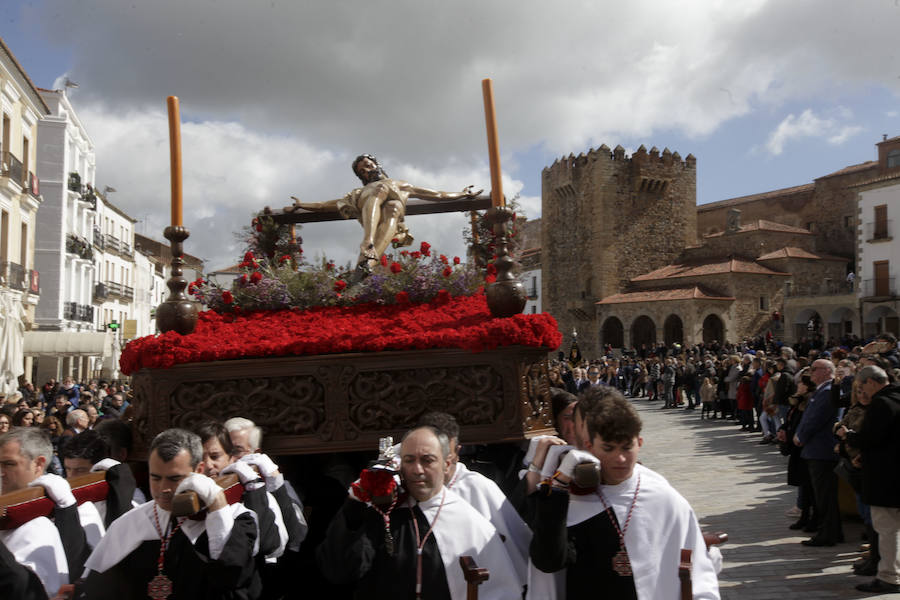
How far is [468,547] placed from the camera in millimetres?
3096

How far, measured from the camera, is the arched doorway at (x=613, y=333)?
50.0 m

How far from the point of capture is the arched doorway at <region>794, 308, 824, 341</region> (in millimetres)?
41219

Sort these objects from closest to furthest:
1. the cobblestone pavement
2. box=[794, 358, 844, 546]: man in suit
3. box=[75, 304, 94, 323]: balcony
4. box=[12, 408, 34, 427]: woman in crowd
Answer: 1. the cobblestone pavement
2. box=[794, 358, 844, 546]: man in suit
3. box=[12, 408, 34, 427]: woman in crowd
4. box=[75, 304, 94, 323]: balcony

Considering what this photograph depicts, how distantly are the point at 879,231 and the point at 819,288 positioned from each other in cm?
1128

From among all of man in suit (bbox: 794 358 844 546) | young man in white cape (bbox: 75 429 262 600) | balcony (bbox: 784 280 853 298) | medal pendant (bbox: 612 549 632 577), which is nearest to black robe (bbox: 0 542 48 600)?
young man in white cape (bbox: 75 429 262 600)

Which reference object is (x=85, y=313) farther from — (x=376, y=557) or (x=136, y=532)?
(x=376, y=557)

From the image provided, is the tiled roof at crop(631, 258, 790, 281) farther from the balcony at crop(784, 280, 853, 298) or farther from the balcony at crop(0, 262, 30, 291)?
the balcony at crop(0, 262, 30, 291)

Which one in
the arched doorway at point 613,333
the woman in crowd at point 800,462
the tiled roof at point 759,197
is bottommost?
the woman in crowd at point 800,462

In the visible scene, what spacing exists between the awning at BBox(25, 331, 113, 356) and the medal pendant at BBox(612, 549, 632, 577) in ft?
70.5

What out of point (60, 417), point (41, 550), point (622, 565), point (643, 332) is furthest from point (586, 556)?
point (643, 332)

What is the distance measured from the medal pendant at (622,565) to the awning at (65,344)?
21495mm

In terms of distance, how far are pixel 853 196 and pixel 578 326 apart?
1915 cm

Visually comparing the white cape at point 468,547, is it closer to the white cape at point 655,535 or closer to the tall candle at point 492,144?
the white cape at point 655,535

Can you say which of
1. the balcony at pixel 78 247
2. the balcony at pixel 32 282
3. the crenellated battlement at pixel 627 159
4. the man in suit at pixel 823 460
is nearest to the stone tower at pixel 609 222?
the crenellated battlement at pixel 627 159
